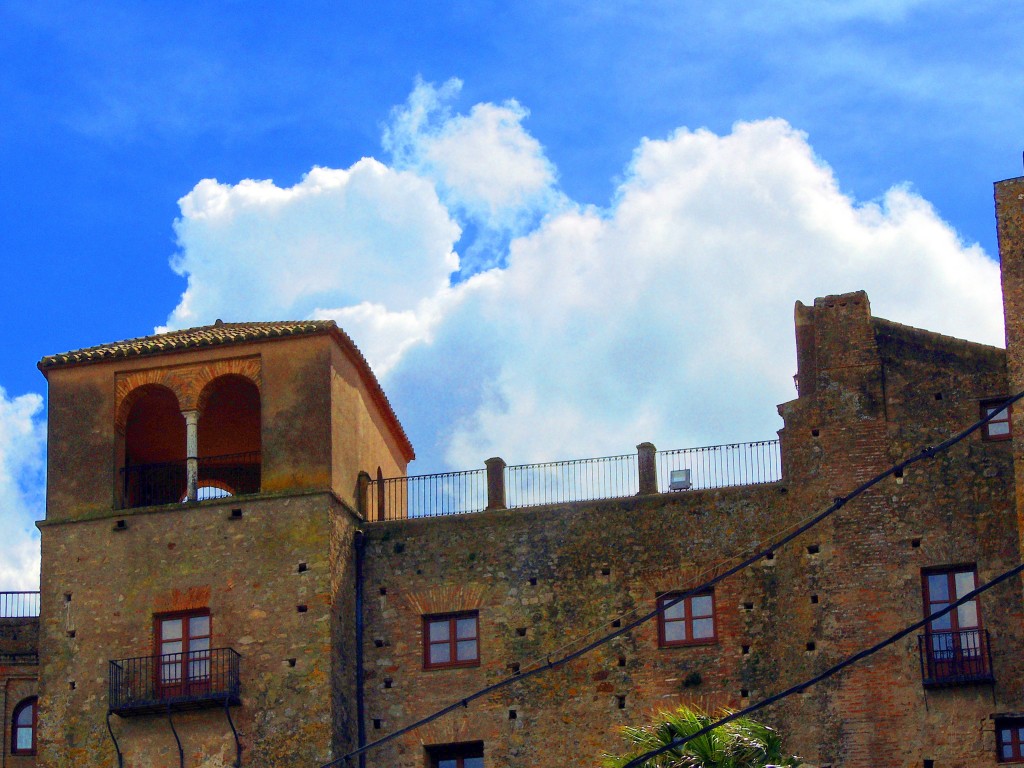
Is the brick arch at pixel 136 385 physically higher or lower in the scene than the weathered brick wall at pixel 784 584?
higher

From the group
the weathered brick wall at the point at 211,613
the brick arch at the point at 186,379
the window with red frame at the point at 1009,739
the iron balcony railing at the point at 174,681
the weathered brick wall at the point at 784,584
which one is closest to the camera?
the window with red frame at the point at 1009,739

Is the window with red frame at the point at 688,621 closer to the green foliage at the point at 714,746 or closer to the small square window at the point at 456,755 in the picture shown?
the small square window at the point at 456,755

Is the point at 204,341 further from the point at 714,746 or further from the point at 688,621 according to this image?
the point at 714,746

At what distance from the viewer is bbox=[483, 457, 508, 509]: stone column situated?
32.6 metres

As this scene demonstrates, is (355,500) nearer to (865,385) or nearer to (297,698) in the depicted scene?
(297,698)

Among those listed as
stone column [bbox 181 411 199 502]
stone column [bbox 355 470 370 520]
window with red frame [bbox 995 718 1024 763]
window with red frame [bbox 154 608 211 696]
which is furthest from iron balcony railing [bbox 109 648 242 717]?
window with red frame [bbox 995 718 1024 763]

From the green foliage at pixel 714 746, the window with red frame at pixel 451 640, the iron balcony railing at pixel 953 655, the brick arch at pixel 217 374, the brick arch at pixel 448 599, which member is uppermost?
the brick arch at pixel 217 374

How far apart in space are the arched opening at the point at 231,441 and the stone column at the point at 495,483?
491cm

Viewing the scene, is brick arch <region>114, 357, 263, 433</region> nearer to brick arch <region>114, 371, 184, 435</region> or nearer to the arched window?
brick arch <region>114, 371, 184, 435</region>

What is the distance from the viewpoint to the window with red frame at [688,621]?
100.0ft

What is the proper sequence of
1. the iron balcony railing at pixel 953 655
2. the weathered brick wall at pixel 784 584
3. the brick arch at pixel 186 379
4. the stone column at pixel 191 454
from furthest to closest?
the brick arch at pixel 186 379, the stone column at pixel 191 454, the weathered brick wall at pixel 784 584, the iron balcony railing at pixel 953 655

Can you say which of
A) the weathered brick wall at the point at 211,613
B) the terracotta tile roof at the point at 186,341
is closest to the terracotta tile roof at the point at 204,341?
the terracotta tile roof at the point at 186,341

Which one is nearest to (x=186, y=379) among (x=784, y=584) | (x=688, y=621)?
(x=688, y=621)

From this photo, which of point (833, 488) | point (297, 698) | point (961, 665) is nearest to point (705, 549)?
point (833, 488)
